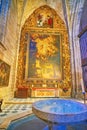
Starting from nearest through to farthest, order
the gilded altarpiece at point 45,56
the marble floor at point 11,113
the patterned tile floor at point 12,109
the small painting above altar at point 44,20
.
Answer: the marble floor at point 11,113 < the patterned tile floor at point 12,109 < the gilded altarpiece at point 45,56 < the small painting above altar at point 44,20

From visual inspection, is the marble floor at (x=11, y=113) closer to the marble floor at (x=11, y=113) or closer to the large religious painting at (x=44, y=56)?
the marble floor at (x=11, y=113)

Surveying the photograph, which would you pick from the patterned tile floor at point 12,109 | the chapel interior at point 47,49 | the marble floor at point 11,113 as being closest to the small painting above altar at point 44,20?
the chapel interior at point 47,49

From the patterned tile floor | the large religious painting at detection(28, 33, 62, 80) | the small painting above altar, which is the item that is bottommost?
the patterned tile floor

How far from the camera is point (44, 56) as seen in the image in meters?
10.5

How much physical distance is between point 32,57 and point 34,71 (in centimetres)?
132

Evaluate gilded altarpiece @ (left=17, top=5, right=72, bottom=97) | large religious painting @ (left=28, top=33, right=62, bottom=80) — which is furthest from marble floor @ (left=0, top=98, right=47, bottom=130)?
large religious painting @ (left=28, top=33, right=62, bottom=80)

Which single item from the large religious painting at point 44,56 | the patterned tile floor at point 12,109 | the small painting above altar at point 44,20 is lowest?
the patterned tile floor at point 12,109

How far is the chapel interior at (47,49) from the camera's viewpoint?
9492 mm

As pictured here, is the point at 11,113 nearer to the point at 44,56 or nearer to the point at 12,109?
the point at 12,109

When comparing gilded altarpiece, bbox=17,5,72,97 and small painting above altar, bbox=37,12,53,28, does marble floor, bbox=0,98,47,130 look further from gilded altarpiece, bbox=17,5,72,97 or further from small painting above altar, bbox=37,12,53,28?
small painting above altar, bbox=37,12,53,28

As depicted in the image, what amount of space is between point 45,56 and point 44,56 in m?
0.09

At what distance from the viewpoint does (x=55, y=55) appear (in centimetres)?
1060

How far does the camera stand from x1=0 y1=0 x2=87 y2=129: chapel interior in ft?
31.1

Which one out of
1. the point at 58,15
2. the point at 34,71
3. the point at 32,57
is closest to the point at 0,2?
the point at 32,57
